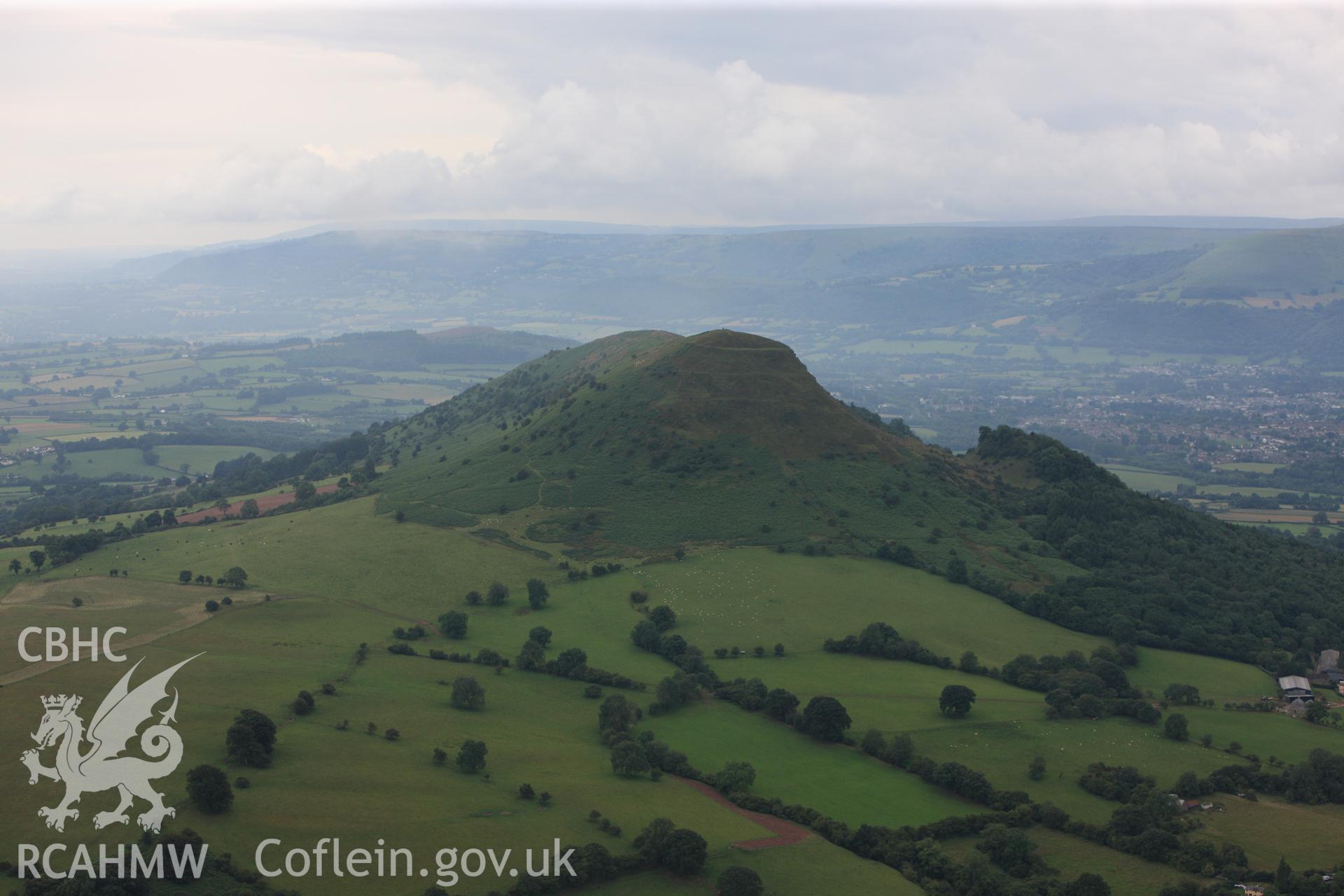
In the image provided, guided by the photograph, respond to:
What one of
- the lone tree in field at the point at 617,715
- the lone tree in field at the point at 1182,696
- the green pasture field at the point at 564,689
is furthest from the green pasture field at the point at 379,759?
the lone tree in field at the point at 1182,696

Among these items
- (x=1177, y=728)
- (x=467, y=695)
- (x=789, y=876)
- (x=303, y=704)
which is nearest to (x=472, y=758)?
(x=467, y=695)

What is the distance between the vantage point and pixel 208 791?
61031 mm

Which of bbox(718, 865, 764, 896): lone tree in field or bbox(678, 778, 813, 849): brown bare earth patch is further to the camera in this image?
bbox(678, 778, 813, 849): brown bare earth patch

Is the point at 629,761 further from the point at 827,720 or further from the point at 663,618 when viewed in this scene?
the point at 663,618

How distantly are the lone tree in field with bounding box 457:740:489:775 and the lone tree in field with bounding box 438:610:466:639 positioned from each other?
30773 millimetres

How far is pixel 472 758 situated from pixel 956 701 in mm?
42031

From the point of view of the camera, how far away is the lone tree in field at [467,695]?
85.7 meters

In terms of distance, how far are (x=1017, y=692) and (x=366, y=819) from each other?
6101 cm

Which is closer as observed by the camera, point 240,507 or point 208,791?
point 208,791

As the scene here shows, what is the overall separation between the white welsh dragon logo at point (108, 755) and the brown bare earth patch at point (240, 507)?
74.7 metres

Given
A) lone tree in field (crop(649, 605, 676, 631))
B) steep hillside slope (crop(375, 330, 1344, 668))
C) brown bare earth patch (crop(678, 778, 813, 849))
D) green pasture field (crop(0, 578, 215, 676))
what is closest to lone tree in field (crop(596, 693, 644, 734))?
brown bare earth patch (crop(678, 778, 813, 849))

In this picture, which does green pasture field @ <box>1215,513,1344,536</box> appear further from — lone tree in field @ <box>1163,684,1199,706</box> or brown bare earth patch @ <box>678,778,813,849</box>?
brown bare earth patch @ <box>678,778,813,849</box>

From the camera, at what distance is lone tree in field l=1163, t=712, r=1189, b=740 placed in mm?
86500

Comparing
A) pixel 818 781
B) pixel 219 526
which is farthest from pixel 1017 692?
pixel 219 526
